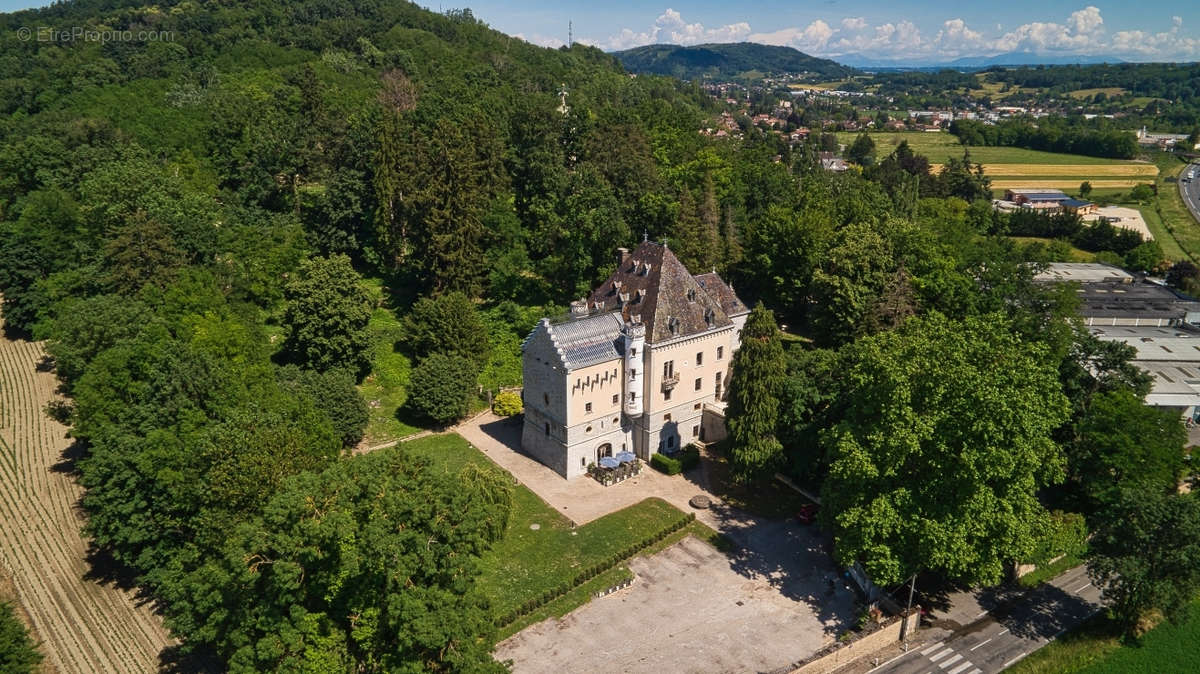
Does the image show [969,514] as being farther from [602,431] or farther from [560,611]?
[602,431]

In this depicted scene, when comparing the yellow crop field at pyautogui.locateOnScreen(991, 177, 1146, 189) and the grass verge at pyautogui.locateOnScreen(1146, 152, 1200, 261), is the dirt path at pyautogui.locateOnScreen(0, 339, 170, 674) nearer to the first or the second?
the grass verge at pyautogui.locateOnScreen(1146, 152, 1200, 261)

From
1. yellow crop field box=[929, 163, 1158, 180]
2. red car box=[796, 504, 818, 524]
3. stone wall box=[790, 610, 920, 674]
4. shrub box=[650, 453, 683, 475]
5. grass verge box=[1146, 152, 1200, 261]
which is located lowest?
stone wall box=[790, 610, 920, 674]

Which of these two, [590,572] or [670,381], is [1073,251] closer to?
[670,381]

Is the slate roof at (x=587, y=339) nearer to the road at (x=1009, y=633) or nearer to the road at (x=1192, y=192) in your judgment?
the road at (x=1009, y=633)

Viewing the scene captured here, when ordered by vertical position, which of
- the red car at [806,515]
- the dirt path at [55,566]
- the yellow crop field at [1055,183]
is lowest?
the dirt path at [55,566]

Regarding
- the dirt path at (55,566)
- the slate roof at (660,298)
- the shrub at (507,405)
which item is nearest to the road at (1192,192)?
the slate roof at (660,298)

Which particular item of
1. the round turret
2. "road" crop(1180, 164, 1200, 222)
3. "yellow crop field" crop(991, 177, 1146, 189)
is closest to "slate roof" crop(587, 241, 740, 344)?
the round turret

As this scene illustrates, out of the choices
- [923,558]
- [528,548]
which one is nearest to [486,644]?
[528,548]
